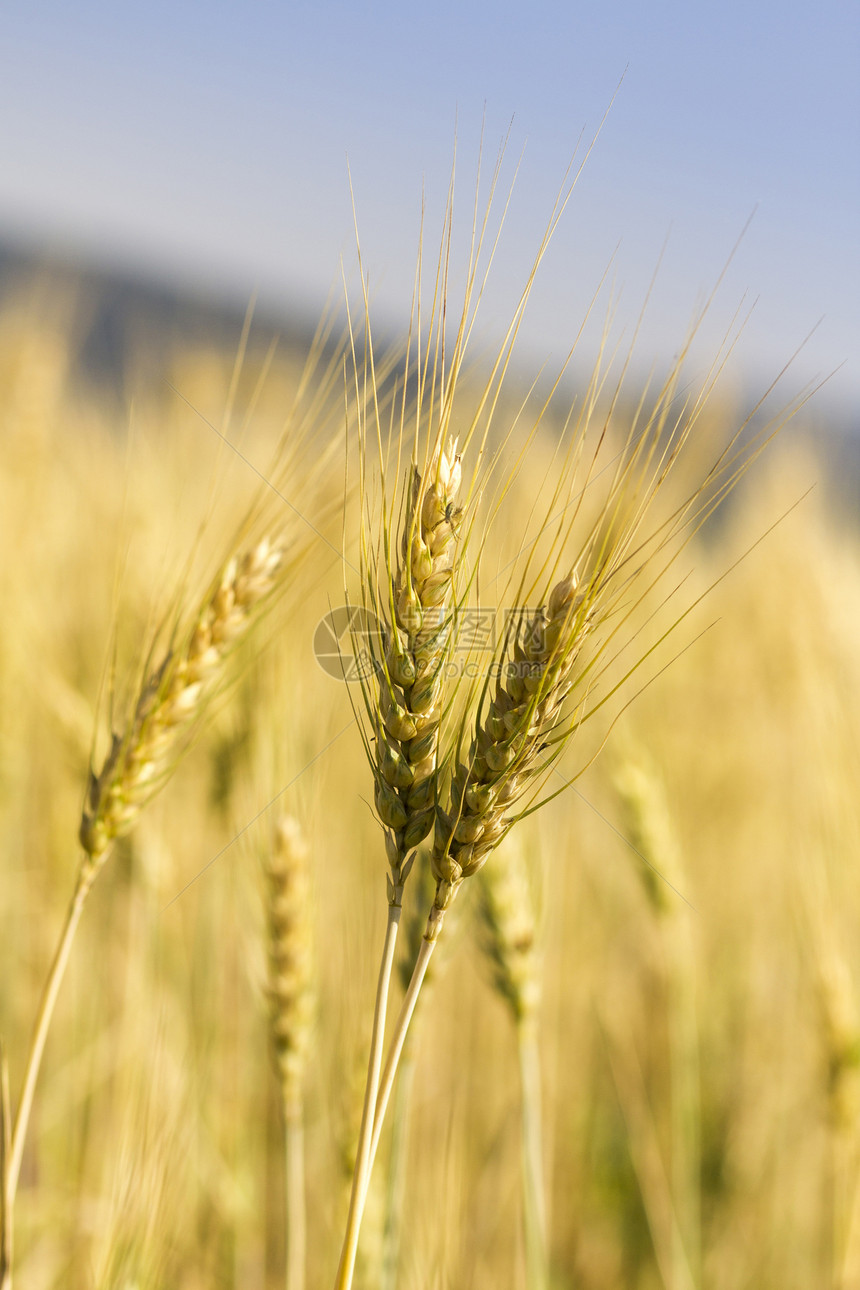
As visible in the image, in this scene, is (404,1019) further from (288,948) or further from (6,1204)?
(288,948)

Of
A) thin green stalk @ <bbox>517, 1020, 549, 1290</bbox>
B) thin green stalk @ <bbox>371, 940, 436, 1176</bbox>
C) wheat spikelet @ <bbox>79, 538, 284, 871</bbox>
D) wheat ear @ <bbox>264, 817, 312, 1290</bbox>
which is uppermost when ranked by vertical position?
wheat spikelet @ <bbox>79, 538, 284, 871</bbox>

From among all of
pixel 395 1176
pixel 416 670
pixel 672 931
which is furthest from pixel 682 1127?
pixel 416 670

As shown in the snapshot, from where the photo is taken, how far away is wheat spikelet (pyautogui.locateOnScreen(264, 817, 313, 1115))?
1276 millimetres

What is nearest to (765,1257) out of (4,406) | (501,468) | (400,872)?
(400,872)

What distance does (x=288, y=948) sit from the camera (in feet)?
4.29

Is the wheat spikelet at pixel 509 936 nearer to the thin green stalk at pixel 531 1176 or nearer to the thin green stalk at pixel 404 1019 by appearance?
the thin green stalk at pixel 531 1176

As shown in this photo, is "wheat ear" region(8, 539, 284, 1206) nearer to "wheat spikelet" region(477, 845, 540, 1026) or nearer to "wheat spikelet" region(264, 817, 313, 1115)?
"wheat spikelet" region(264, 817, 313, 1115)

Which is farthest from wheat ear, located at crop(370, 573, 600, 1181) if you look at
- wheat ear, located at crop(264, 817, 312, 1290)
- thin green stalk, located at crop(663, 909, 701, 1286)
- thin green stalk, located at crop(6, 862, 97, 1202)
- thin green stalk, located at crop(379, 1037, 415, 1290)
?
thin green stalk, located at crop(663, 909, 701, 1286)

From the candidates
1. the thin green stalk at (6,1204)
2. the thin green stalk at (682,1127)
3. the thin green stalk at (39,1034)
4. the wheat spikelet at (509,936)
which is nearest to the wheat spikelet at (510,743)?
the thin green stalk at (39,1034)

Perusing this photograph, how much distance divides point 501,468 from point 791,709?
2.62 m

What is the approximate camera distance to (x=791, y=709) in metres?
3.05

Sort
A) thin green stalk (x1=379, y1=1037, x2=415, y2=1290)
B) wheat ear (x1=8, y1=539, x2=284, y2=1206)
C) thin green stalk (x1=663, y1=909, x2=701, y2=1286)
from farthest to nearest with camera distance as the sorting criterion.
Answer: thin green stalk (x1=663, y1=909, x2=701, y2=1286) → thin green stalk (x1=379, y1=1037, x2=415, y2=1290) → wheat ear (x1=8, y1=539, x2=284, y2=1206)

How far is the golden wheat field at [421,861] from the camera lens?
76 centimetres

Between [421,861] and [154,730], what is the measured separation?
0.57 m
